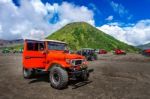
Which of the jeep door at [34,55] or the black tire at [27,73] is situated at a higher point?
the jeep door at [34,55]

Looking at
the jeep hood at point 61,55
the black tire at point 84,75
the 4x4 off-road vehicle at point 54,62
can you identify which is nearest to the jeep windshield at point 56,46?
Answer: the 4x4 off-road vehicle at point 54,62

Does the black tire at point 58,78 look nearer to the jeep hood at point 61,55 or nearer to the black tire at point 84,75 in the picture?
the jeep hood at point 61,55

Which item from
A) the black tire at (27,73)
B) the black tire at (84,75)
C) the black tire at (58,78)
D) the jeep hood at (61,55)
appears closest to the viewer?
the black tire at (58,78)

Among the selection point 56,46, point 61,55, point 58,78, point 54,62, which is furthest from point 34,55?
point 58,78

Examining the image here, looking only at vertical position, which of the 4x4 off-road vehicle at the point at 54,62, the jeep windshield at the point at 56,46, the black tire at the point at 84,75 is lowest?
the black tire at the point at 84,75

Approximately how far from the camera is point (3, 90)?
11.6 m

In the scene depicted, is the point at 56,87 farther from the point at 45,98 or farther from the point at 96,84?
the point at 96,84

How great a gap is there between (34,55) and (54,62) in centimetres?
236

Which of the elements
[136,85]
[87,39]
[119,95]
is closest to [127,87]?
[136,85]

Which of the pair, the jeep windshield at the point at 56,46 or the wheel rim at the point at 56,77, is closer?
the wheel rim at the point at 56,77

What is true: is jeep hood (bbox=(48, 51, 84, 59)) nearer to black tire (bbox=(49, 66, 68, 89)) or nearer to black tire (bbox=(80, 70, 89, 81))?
black tire (bbox=(49, 66, 68, 89))

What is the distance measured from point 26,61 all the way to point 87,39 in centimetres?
17603

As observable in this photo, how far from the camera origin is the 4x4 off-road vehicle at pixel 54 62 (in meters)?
11.8

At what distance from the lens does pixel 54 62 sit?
12219mm
